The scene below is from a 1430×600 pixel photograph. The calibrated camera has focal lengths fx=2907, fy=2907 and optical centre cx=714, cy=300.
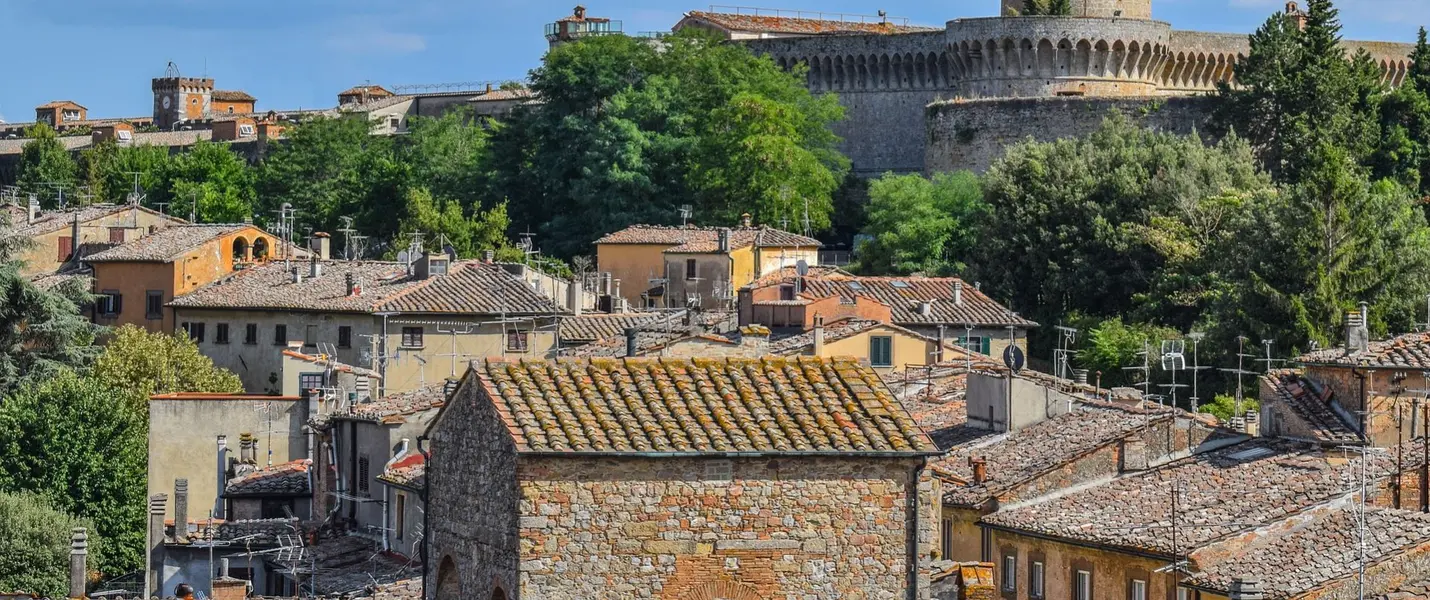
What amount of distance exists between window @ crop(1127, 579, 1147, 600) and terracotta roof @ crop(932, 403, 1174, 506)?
3.06 meters

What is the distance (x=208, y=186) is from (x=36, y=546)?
159 feet

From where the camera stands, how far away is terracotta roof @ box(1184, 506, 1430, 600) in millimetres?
22766

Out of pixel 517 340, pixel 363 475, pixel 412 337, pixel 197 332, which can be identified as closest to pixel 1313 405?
pixel 363 475

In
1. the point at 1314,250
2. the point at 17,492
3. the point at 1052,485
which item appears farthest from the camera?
the point at 1314,250

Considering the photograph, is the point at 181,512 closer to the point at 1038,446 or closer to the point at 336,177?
the point at 1038,446

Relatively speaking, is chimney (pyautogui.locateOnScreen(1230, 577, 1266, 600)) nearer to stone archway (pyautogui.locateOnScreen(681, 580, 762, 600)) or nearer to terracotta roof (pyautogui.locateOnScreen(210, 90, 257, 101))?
stone archway (pyautogui.locateOnScreen(681, 580, 762, 600))

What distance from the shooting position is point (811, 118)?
75812mm

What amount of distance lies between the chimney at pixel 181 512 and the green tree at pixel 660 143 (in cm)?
3585

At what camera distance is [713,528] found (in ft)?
53.7

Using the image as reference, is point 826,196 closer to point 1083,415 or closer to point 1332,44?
point 1332,44

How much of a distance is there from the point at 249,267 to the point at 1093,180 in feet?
57.3

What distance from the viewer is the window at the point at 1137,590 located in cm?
2452

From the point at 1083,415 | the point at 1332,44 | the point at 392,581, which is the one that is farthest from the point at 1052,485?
the point at 1332,44

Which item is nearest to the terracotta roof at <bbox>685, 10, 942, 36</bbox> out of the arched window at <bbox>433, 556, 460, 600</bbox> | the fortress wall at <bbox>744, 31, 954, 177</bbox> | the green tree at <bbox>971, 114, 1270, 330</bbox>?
the fortress wall at <bbox>744, 31, 954, 177</bbox>
